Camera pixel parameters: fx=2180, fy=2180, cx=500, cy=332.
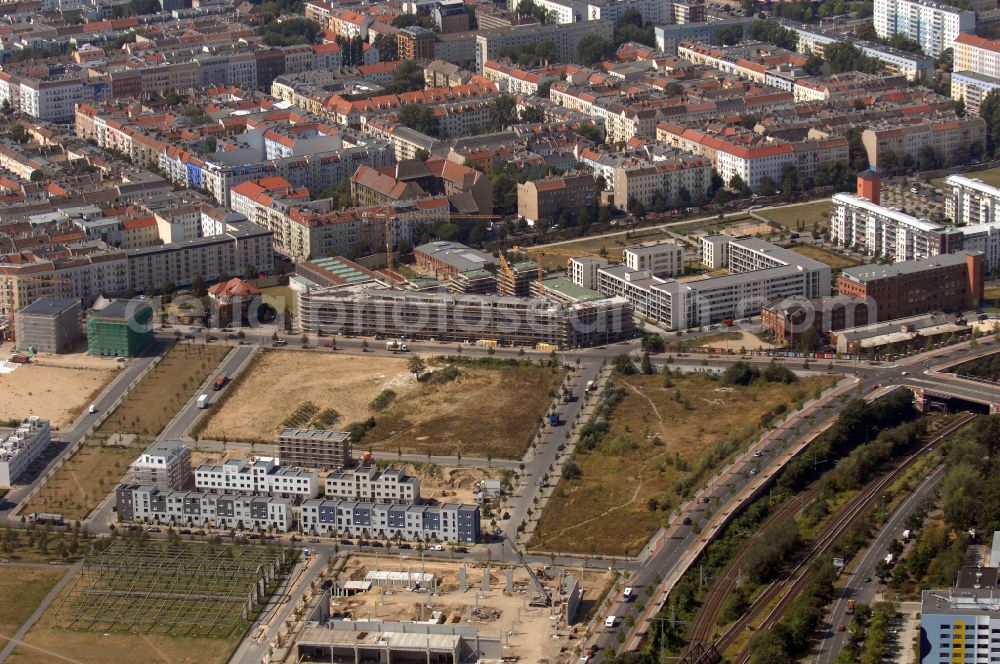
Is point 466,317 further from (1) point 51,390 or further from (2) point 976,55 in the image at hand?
(2) point 976,55

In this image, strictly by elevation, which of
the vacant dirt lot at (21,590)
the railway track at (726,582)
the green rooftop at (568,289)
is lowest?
the vacant dirt lot at (21,590)

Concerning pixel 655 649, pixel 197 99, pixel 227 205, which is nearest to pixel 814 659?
pixel 655 649

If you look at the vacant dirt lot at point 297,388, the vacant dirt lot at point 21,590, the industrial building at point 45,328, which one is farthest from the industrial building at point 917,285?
the vacant dirt lot at point 21,590

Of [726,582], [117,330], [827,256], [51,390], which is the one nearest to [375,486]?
[726,582]

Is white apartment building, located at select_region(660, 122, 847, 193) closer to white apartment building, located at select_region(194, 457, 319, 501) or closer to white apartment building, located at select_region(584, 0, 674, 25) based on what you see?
white apartment building, located at select_region(584, 0, 674, 25)

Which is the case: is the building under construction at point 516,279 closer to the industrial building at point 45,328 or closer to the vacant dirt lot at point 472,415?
the vacant dirt lot at point 472,415

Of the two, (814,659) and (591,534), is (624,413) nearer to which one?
(591,534)
